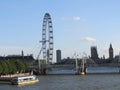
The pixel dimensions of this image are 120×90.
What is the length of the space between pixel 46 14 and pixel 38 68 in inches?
790

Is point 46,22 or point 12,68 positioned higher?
point 46,22

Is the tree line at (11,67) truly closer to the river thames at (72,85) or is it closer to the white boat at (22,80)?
the white boat at (22,80)

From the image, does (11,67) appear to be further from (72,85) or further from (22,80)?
(72,85)

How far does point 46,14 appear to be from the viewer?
149 m

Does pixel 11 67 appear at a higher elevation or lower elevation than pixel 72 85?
higher

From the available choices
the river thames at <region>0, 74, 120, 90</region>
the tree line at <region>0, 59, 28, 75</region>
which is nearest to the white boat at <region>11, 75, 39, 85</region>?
the river thames at <region>0, 74, 120, 90</region>

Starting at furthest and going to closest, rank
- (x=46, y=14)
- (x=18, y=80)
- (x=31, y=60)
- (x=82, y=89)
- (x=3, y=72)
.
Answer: (x=31, y=60) → (x=46, y=14) → (x=3, y=72) → (x=18, y=80) → (x=82, y=89)

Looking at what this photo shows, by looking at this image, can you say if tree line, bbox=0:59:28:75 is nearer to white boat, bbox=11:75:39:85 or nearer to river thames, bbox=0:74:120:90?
white boat, bbox=11:75:39:85

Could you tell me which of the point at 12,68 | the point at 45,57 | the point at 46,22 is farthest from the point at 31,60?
the point at 12,68

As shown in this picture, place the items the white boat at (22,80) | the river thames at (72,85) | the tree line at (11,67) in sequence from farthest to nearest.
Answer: the tree line at (11,67) < the white boat at (22,80) < the river thames at (72,85)

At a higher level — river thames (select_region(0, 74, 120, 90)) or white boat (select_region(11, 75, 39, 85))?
white boat (select_region(11, 75, 39, 85))

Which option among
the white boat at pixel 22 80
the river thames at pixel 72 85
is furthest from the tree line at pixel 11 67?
the river thames at pixel 72 85

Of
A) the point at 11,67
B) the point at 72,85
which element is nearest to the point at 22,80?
the point at 72,85

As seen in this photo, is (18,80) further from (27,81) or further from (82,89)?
(82,89)
